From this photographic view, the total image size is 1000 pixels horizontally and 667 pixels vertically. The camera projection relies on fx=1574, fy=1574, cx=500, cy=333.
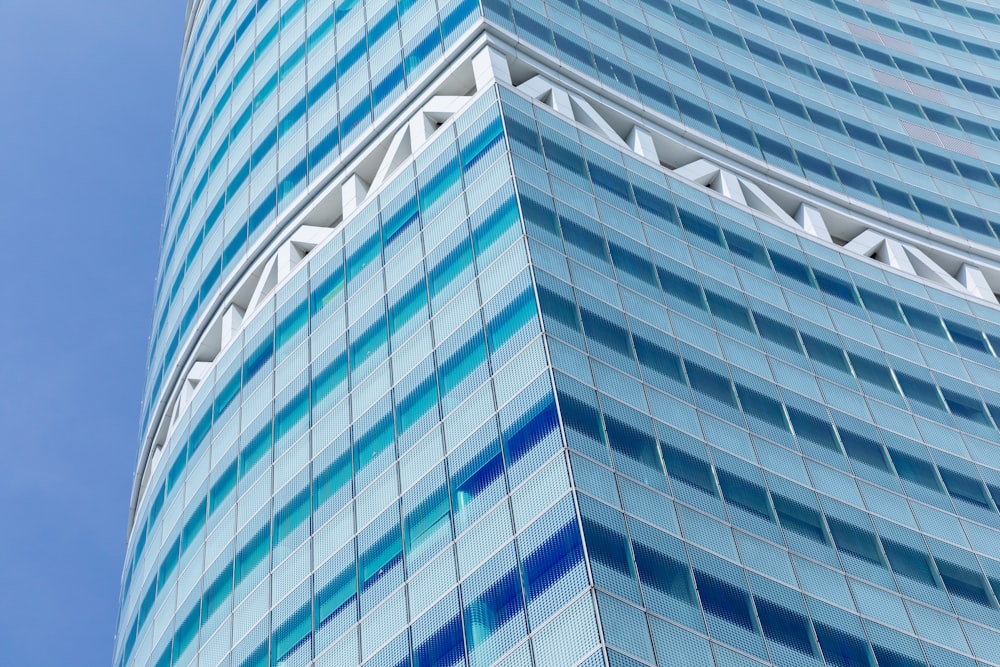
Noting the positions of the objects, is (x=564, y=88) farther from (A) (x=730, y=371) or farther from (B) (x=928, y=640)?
(B) (x=928, y=640)

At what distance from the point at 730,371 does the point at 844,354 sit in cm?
678

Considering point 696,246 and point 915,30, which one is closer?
point 696,246

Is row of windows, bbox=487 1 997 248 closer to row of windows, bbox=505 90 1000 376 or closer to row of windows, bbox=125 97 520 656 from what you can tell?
row of windows, bbox=505 90 1000 376

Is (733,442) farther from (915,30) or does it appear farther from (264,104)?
(915,30)

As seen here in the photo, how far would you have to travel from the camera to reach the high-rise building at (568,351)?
42.6 meters

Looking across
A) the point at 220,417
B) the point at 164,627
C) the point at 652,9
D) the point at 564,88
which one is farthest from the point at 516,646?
the point at 652,9

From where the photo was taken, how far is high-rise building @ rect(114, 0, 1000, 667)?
1677 inches

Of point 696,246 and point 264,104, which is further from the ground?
point 264,104

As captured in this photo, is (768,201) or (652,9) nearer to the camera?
(768,201)

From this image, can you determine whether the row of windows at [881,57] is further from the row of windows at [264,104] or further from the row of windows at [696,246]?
the row of windows at [696,246]

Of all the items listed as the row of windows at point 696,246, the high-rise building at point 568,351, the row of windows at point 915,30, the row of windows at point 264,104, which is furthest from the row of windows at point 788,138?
the row of windows at point 915,30

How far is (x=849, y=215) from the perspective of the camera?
220 ft

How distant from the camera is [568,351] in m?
45.9

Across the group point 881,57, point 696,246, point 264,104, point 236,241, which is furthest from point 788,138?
point 236,241
